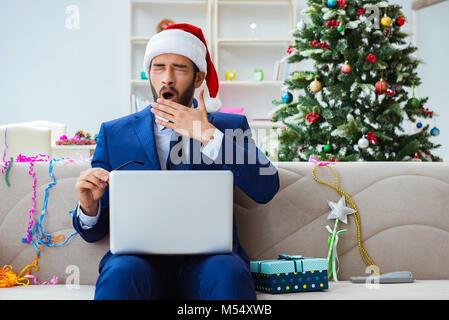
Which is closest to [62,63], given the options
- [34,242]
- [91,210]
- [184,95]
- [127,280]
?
[34,242]

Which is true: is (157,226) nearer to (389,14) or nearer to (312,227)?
(312,227)

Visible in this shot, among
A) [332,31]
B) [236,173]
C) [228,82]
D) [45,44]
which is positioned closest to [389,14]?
[332,31]

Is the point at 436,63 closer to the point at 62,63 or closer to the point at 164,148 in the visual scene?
the point at 62,63

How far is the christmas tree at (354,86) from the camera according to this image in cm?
239

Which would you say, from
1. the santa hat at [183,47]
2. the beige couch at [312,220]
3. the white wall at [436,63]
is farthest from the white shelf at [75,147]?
the white wall at [436,63]

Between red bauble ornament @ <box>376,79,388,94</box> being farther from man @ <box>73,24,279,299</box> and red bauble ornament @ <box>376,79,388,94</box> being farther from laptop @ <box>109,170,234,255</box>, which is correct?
laptop @ <box>109,170,234,255</box>

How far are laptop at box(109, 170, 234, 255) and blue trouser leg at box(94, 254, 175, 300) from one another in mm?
40

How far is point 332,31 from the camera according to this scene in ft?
7.95

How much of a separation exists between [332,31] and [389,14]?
33cm

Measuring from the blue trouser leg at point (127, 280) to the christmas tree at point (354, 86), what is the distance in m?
1.34

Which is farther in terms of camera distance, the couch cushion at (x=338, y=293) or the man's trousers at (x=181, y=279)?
the couch cushion at (x=338, y=293)

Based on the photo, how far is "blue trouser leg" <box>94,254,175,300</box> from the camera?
111 centimetres

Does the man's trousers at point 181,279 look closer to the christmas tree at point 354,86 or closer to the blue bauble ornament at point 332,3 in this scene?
the christmas tree at point 354,86

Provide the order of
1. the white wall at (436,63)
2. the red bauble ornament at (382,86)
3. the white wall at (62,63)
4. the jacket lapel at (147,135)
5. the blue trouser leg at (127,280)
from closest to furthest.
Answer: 1. the blue trouser leg at (127,280)
2. the jacket lapel at (147,135)
3. the red bauble ornament at (382,86)
4. the white wall at (436,63)
5. the white wall at (62,63)
